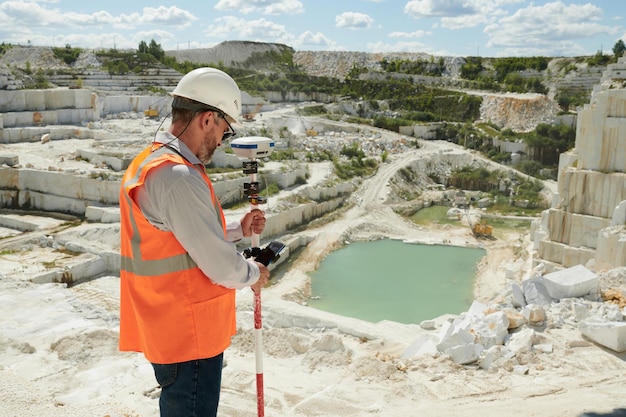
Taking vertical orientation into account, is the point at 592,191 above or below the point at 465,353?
above

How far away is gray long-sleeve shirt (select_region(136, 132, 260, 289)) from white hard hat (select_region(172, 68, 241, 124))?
0.34m

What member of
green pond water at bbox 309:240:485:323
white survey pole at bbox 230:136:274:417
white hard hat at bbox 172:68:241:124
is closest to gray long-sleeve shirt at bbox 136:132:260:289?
white hard hat at bbox 172:68:241:124

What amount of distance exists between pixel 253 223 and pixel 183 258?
649mm

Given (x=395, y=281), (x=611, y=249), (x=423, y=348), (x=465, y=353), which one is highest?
(x=611, y=249)

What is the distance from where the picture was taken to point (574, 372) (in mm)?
4840

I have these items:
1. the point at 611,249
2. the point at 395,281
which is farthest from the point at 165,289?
the point at 395,281

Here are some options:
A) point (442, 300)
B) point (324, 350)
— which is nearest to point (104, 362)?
point (324, 350)

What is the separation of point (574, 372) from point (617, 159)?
746 cm

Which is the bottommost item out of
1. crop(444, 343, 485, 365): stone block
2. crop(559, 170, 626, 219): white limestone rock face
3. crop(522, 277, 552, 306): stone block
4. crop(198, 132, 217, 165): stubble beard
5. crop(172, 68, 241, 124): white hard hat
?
crop(444, 343, 485, 365): stone block

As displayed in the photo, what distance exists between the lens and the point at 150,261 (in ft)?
6.91

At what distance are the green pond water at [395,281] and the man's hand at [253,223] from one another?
971cm

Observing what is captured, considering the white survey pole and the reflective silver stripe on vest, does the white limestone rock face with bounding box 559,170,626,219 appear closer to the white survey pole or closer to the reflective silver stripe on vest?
the white survey pole

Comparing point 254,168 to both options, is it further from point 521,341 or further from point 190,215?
point 521,341

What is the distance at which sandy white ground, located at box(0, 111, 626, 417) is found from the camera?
421cm
